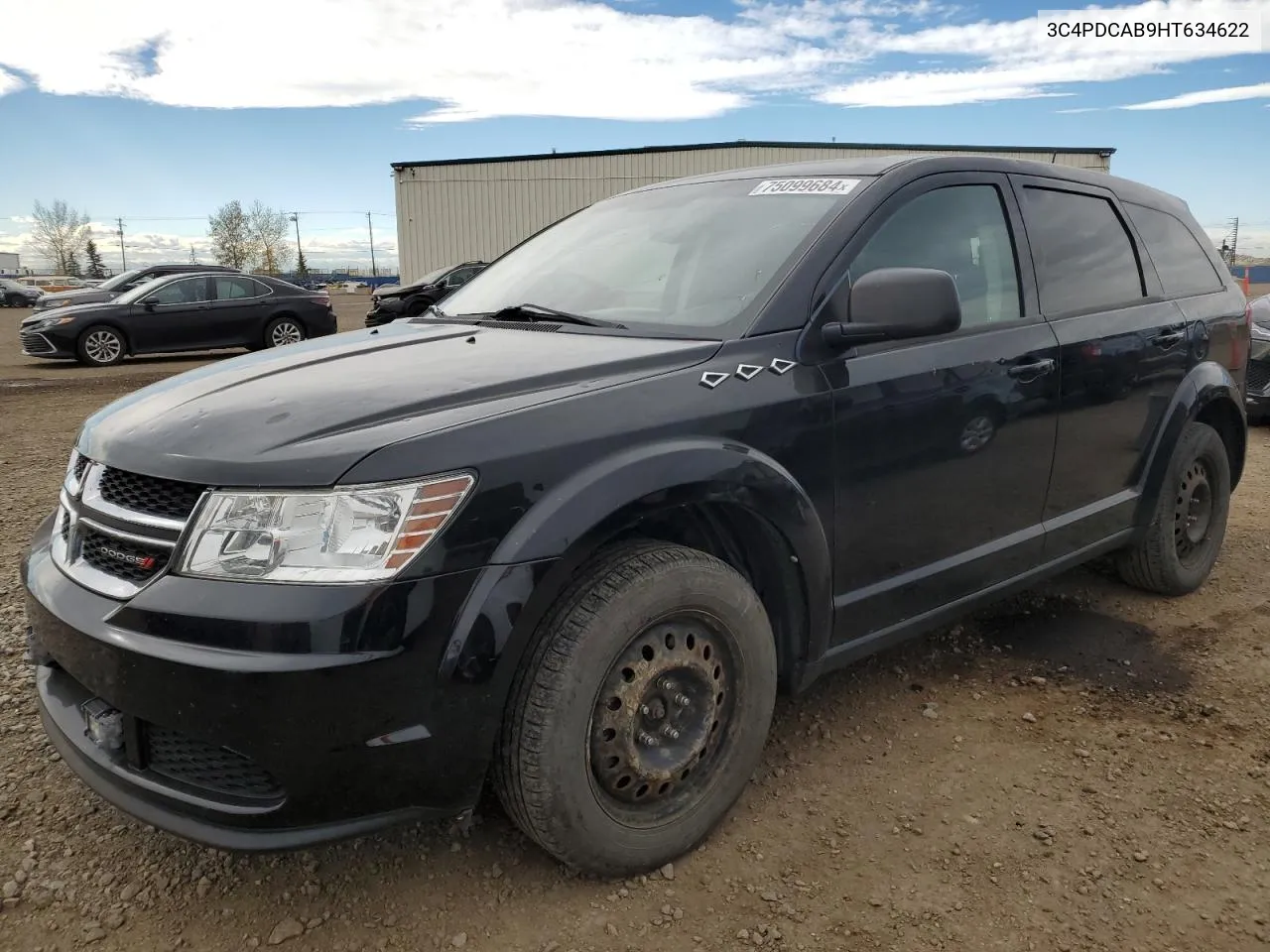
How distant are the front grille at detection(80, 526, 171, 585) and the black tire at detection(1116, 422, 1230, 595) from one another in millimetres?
3643

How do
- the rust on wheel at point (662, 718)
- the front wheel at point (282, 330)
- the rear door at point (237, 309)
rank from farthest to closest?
the front wheel at point (282, 330), the rear door at point (237, 309), the rust on wheel at point (662, 718)

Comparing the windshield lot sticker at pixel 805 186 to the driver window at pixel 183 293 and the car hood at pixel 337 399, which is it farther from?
the driver window at pixel 183 293

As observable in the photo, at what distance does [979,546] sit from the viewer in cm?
301

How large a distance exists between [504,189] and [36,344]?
18201 millimetres

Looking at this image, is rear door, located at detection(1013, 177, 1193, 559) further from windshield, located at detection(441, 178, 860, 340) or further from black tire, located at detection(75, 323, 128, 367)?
black tire, located at detection(75, 323, 128, 367)

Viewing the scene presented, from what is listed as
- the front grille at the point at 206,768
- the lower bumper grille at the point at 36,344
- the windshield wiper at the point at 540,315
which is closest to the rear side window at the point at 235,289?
the lower bumper grille at the point at 36,344

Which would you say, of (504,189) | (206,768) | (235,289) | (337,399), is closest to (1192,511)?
(337,399)

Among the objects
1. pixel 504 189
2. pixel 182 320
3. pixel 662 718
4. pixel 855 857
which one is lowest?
pixel 855 857

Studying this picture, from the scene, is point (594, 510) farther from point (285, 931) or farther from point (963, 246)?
point (963, 246)

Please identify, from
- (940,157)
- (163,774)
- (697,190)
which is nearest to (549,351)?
(697,190)

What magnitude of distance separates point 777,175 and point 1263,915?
2395 millimetres

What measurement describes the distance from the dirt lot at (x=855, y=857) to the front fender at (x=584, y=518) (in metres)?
0.70

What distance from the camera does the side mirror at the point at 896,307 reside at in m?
2.40

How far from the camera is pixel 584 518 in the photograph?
1977 mm
